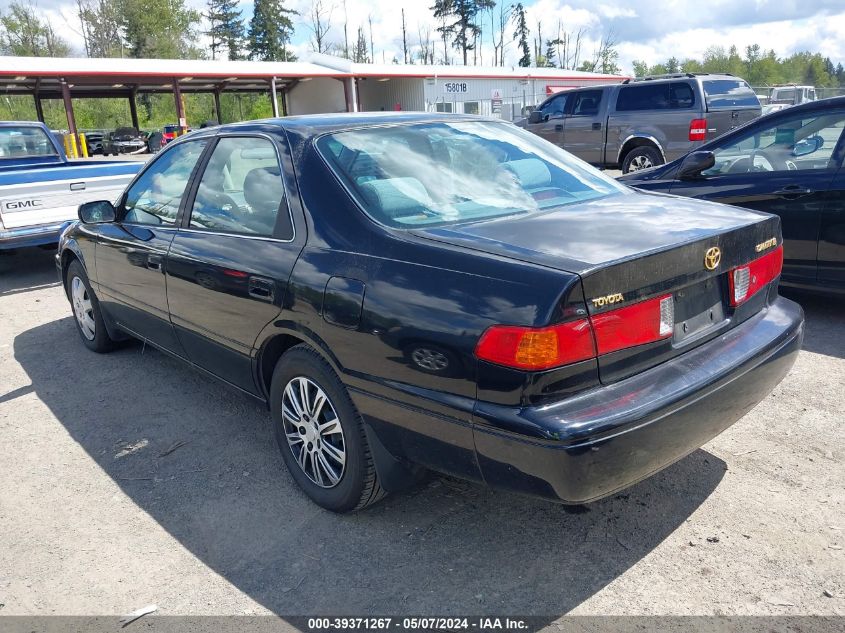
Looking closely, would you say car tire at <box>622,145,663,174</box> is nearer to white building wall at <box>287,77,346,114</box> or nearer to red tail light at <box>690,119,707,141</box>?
red tail light at <box>690,119,707,141</box>

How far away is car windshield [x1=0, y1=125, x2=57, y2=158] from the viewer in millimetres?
10367

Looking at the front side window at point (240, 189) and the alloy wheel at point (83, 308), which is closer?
the front side window at point (240, 189)

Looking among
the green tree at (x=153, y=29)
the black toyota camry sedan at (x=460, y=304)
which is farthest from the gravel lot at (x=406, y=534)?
the green tree at (x=153, y=29)

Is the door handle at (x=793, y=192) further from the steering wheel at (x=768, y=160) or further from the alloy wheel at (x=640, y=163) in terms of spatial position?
the alloy wheel at (x=640, y=163)

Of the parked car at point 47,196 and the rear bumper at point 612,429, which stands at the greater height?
the parked car at point 47,196

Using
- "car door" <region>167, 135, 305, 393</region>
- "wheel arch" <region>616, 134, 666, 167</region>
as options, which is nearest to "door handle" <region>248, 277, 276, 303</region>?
"car door" <region>167, 135, 305, 393</region>

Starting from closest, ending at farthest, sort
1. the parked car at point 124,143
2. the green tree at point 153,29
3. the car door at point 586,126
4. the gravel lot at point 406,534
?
the gravel lot at point 406,534 → the car door at point 586,126 → the parked car at point 124,143 → the green tree at point 153,29

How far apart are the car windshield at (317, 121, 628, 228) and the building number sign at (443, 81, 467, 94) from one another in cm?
3691

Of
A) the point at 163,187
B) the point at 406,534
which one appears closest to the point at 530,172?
the point at 406,534

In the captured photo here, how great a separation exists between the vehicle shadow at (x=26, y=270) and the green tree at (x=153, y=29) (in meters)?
61.7

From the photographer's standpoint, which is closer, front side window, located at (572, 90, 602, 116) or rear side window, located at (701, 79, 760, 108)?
rear side window, located at (701, 79, 760, 108)

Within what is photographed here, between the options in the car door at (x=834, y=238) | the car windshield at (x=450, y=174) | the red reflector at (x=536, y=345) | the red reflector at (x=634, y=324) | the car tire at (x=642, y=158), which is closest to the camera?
the red reflector at (x=536, y=345)

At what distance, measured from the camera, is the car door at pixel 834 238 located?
5055 millimetres

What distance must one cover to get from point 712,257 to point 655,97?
1087cm
